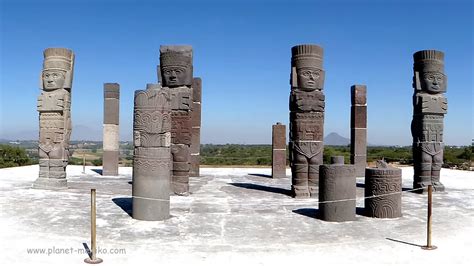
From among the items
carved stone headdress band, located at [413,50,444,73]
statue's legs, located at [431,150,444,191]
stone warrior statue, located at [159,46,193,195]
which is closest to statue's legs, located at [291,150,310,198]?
stone warrior statue, located at [159,46,193,195]

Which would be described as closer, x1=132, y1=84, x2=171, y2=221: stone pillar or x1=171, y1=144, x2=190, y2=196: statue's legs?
x1=132, y1=84, x2=171, y2=221: stone pillar

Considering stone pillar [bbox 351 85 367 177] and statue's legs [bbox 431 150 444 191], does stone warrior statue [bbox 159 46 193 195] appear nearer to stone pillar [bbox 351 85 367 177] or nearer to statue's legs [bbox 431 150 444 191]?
statue's legs [bbox 431 150 444 191]

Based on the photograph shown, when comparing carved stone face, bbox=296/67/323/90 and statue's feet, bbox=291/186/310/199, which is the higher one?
carved stone face, bbox=296/67/323/90

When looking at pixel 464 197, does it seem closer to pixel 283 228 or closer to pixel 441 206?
pixel 441 206

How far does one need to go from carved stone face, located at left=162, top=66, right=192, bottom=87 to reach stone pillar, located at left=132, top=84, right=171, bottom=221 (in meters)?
2.77

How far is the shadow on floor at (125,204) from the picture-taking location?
948cm

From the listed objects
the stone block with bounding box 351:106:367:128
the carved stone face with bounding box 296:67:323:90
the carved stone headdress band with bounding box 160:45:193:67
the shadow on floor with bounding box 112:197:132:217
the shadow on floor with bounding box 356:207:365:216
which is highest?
the carved stone headdress band with bounding box 160:45:193:67

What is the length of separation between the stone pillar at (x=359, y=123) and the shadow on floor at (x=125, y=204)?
10.00 metres

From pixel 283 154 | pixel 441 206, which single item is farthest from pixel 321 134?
pixel 283 154

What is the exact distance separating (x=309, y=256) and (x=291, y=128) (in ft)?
20.2

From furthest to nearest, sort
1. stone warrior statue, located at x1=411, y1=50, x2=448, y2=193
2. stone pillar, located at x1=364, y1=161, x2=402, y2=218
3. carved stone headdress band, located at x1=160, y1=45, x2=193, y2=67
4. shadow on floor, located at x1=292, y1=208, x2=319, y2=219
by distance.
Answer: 1. stone warrior statue, located at x1=411, y1=50, x2=448, y2=193
2. carved stone headdress band, located at x1=160, y1=45, x2=193, y2=67
3. shadow on floor, located at x1=292, y1=208, x2=319, y2=219
4. stone pillar, located at x1=364, y1=161, x2=402, y2=218

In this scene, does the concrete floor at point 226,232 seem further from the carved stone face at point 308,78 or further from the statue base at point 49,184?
the carved stone face at point 308,78

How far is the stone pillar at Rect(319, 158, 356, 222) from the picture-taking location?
28.7 ft

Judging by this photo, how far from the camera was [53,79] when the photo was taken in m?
12.8
